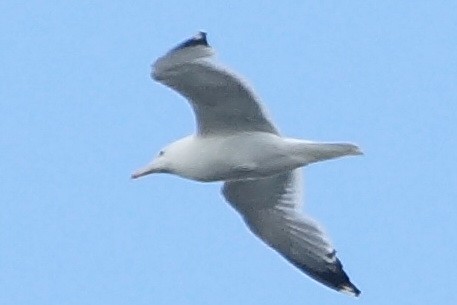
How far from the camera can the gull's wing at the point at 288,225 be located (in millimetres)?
13125

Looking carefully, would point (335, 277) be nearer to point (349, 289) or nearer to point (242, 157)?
point (349, 289)

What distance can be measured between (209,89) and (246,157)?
A: 64cm

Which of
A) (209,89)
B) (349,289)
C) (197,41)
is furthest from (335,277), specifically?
(197,41)

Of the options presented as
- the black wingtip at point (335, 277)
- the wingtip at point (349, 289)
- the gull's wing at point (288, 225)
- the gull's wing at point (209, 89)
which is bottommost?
the wingtip at point (349, 289)

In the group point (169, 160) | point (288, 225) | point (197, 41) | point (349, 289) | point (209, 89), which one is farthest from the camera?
point (288, 225)

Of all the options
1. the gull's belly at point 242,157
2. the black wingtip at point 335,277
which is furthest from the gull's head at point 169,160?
the black wingtip at point 335,277

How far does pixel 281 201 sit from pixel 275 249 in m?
0.37

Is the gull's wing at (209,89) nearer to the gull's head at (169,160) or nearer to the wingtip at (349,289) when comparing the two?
the gull's head at (169,160)

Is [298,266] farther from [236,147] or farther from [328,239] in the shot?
[236,147]

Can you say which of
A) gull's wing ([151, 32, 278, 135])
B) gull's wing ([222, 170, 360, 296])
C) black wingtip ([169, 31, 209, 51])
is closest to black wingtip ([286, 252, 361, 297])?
gull's wing ([222, 170, 360, 296])

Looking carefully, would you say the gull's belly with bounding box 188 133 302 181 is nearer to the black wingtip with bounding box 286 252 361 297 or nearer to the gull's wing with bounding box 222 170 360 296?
the gull's wing with bounding box 222 170 360 296

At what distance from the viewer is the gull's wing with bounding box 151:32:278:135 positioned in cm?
1155

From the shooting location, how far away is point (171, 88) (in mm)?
11852

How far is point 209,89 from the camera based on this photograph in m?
11.9
